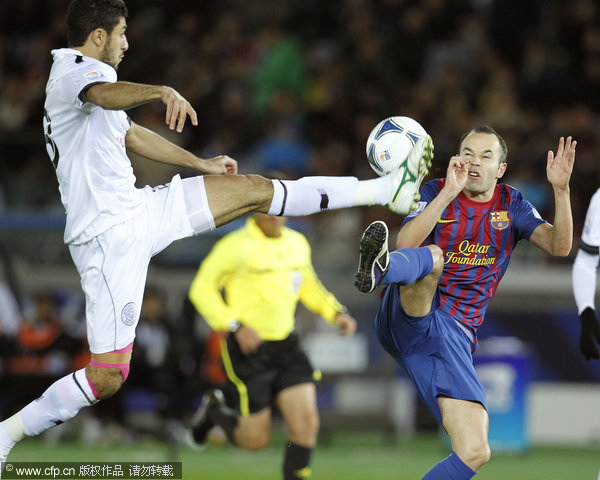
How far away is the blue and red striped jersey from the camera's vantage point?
623 centimetres

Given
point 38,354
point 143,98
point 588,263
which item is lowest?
point 38,354

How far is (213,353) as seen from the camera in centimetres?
1294

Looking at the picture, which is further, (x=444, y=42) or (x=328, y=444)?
(x=444, y=42)

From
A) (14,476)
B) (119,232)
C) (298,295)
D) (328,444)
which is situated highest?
(119,232)

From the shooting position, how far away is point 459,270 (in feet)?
20.5

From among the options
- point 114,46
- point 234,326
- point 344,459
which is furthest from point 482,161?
point 344,459

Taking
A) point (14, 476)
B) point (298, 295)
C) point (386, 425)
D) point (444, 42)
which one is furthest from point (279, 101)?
point (14, 476)

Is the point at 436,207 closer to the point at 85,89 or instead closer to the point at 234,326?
the point at 85,89

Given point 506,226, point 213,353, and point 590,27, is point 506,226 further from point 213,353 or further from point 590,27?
point 590,27

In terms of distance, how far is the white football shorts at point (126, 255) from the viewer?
5.79 meters

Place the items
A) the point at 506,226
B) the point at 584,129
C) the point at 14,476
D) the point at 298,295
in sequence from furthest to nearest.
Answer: the point at 584,129 < the point at 298,295 < the point at 14,476 < the point at 506,226

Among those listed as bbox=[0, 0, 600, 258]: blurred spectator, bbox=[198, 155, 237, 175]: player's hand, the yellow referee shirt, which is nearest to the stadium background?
bbox=[0, 0, 600, 258]: blurred spectator

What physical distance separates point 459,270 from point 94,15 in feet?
8.45

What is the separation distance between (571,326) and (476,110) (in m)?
3.21
